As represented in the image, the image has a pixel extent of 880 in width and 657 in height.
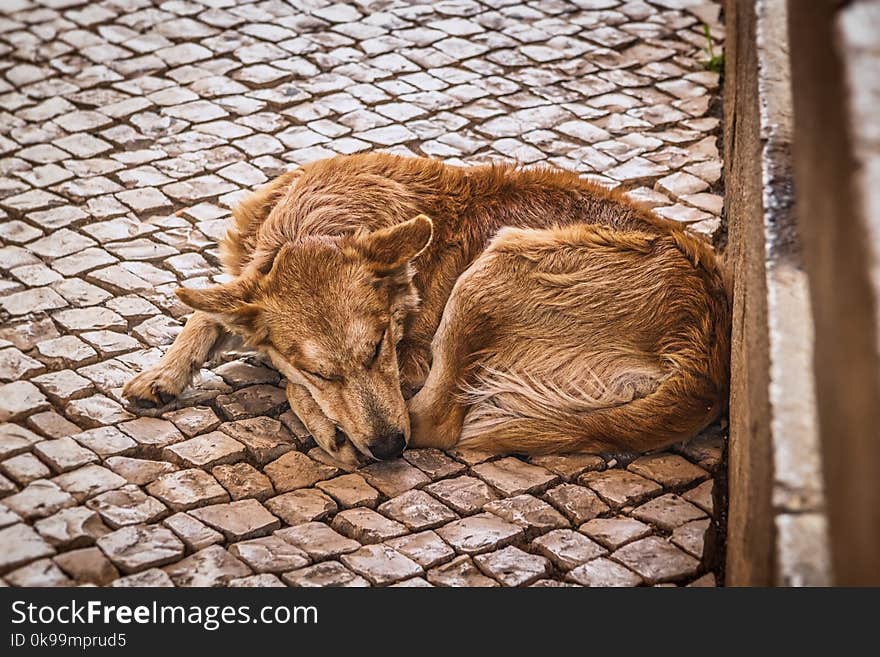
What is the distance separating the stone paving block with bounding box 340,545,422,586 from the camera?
4160 millimetres

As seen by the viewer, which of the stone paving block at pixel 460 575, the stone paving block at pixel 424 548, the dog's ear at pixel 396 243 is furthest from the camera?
the dog's ear at pixel 396 243

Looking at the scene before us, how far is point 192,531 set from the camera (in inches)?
171

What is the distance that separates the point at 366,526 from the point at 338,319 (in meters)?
0.88

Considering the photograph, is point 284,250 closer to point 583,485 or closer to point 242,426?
point 242,426

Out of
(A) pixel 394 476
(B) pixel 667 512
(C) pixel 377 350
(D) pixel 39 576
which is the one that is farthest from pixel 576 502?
(D) pixel 39 576

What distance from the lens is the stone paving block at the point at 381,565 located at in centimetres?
416

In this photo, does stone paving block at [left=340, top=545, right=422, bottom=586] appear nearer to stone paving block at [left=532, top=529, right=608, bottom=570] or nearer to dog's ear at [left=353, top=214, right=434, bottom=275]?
stone paving block at [left=532, top=529, right=608, bottom=570]

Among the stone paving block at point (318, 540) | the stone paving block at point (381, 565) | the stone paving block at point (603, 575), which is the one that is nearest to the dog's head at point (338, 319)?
the stone paving block at point (318, 540)

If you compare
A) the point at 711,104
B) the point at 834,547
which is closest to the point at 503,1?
the point at 711,104

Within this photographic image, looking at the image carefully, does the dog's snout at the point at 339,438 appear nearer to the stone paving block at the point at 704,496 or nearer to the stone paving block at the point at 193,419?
the stone paving block at the point at 193,419

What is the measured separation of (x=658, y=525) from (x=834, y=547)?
2.06m

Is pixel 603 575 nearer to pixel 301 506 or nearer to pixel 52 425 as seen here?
pixel 301 506

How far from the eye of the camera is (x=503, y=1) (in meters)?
9.36

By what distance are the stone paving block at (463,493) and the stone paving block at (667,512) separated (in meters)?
0.63
